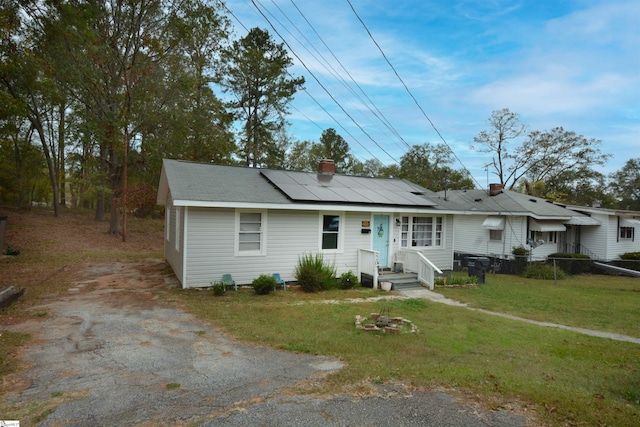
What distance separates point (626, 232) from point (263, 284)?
22.1m

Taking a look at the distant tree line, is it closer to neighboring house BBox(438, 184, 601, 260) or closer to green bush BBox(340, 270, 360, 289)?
neighboring house BBox(438, 184, 601, 260)

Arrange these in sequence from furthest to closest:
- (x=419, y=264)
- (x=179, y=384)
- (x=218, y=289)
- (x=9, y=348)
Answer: (x=419, y=264) < (x=218, y=289) < (x=9, y=348) < (x=179, y=384)

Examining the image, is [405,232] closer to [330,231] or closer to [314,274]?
[330,231]

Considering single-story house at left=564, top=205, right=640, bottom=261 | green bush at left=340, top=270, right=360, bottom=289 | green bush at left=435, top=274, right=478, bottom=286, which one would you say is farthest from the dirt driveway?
single-story house at left=564, top=205, right=640, bottom=261

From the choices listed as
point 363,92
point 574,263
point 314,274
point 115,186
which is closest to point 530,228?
point 574,263

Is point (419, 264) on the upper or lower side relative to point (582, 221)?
lower

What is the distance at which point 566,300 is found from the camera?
11.4 metres

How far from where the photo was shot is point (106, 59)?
18969 millimetres

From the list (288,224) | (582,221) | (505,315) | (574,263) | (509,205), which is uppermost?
(509,205)

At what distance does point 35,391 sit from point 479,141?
1538 inches

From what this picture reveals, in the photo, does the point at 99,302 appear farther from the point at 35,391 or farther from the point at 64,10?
the point at 64,10

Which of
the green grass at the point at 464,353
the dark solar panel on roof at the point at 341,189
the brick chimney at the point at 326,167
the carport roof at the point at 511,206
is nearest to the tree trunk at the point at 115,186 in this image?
the dark solar panel on roof at the point at 341,189

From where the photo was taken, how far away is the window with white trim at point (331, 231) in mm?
12625

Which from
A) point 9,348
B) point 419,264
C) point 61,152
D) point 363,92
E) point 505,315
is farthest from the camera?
point 61,152
